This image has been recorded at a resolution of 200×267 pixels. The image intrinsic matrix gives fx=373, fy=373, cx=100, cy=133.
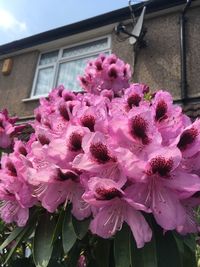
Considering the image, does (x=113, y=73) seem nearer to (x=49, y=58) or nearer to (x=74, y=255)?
(x=74, y=255)

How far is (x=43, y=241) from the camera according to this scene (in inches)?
48.4

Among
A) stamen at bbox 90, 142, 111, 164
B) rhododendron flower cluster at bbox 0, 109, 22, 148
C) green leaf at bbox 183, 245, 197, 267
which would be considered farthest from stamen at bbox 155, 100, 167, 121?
rhododendron flower cluster at bbox 0, 109, 22, 148

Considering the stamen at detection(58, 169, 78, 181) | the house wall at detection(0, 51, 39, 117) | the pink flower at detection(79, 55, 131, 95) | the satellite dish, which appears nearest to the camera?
the stamen at detection(58, 169, 78, 181)

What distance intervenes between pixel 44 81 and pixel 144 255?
797cm

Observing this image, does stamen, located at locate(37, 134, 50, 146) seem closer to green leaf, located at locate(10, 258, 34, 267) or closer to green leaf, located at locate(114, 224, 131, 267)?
green leaf, located at locate(114, 224, 131, 267)

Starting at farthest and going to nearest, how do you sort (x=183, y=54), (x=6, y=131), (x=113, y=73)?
1. (x=183, y=54)
2. (x=113, y=73)
3. (x=6, y=131)

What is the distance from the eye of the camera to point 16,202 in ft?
4.12

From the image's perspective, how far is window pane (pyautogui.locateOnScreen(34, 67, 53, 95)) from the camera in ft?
28.1

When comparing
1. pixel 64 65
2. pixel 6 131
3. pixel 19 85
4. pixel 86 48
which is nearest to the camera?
pixel 6 131

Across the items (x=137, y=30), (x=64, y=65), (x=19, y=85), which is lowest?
(x=19, y=85)

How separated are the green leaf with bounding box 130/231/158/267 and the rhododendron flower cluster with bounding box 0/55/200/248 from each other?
0.07m

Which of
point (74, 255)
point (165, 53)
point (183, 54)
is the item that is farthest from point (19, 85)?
point (74, 255)

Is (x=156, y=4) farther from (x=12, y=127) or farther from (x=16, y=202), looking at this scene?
(x=16, y=202)

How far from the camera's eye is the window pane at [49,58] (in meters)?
8.94
